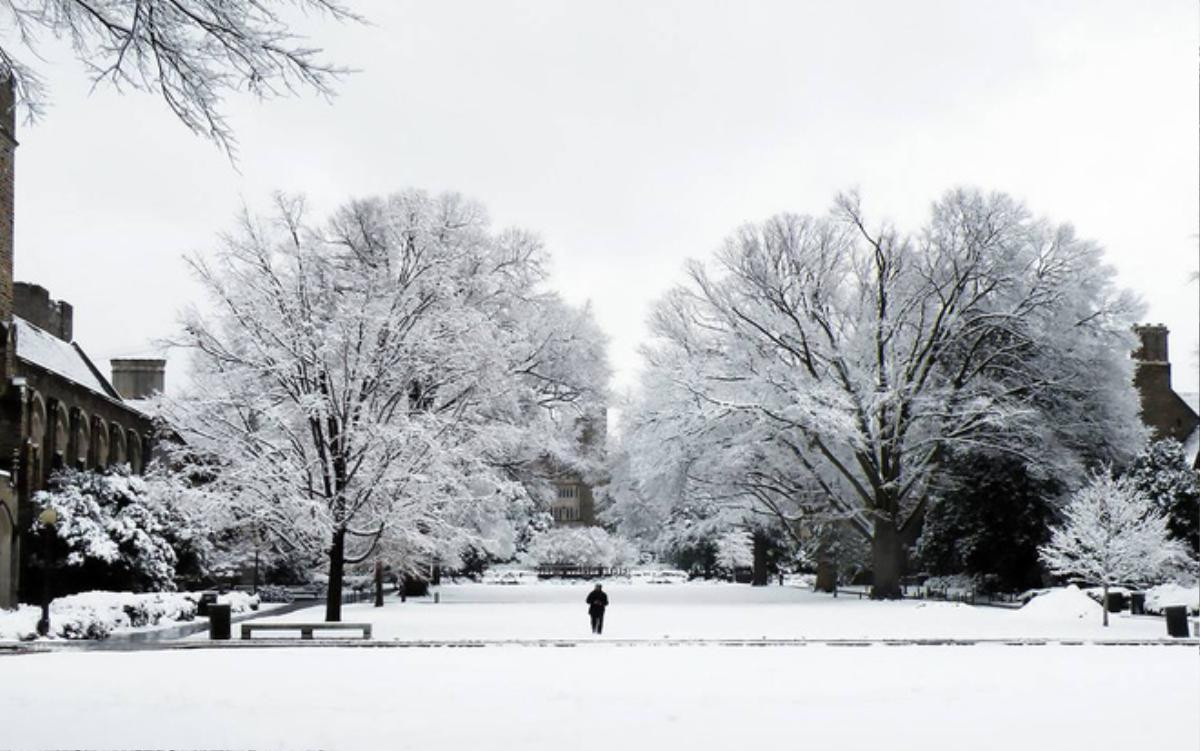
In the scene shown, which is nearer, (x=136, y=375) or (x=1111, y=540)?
(x=1111, y=540)

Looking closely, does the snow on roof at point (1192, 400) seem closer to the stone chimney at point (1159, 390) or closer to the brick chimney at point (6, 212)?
the stone chimney at point (1159, 390)

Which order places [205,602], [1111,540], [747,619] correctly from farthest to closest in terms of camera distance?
1. [205,602]
2. [1111,540]
3. [747,619]

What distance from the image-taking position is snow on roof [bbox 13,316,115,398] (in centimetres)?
→ 4181

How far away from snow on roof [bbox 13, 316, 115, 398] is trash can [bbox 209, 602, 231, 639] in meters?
15.2

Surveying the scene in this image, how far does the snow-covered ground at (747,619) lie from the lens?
29172 millimetres

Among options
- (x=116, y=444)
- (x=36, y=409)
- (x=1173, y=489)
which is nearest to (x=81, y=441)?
(x=116, y=444)

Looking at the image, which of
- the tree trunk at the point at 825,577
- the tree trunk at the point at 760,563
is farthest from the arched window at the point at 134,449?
the tree trunk at the point at 760,563

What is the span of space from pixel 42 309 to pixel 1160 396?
52565mm

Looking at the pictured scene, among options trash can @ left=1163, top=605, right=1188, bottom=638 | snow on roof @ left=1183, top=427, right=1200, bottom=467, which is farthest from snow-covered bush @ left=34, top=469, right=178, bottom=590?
snow on roof @ left=1183, top=427, right=1200, bottom=467

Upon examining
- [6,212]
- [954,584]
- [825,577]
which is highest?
[6,212]

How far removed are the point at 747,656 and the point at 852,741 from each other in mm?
10493

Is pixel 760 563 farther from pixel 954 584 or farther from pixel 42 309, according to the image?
pixel 42 309

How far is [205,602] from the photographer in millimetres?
38438

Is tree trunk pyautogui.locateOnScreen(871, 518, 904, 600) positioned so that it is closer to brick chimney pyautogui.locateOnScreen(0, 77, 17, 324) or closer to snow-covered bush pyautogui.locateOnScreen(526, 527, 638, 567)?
brick chimney pyautogui.locateOnScreen(0, 77, 17, 324)
